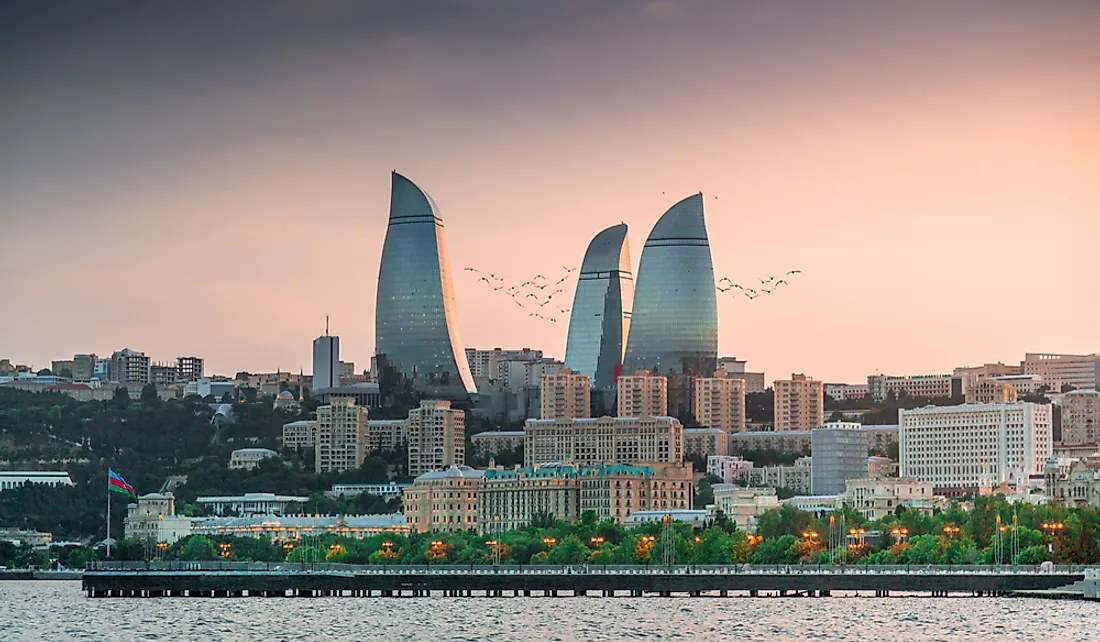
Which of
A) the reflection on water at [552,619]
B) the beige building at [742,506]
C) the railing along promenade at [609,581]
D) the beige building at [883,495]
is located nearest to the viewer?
the reflection on water at [552,619]

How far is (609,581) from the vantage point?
456 ft

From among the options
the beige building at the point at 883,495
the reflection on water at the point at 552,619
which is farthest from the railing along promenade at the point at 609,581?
the beige building at the point at 883,495

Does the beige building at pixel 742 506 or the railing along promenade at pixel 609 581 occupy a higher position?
the beige building at pixel 742 506

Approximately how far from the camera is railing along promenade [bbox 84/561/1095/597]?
132125mm

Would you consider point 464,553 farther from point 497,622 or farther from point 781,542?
point 497,622

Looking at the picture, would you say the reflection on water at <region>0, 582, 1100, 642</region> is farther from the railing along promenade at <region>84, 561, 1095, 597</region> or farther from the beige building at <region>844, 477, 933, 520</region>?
the beige building at <region>844, 477, 933, 520</region>

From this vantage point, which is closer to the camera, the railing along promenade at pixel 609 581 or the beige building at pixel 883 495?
the railing along promenade at pixel 609 581

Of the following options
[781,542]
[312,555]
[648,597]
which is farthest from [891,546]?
[312,555]

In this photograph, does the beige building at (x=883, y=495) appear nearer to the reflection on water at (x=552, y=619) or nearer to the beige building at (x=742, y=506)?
the beige building at (x=742, y=506)

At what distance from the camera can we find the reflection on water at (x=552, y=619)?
351ft

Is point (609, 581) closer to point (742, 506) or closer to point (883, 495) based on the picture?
point (742, 506)

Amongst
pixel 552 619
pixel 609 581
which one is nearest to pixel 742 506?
pixel 609 581

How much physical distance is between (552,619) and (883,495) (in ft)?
258

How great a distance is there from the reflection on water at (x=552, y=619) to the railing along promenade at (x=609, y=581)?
41.2 inches
